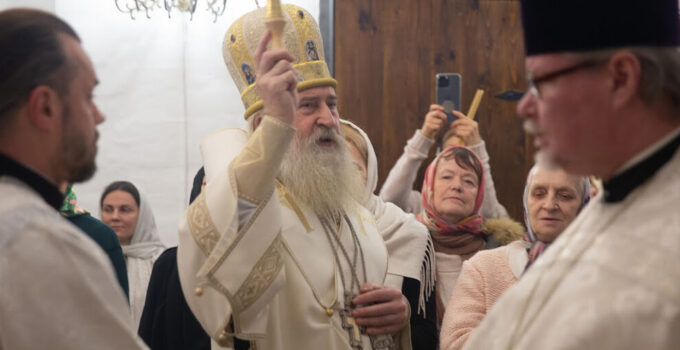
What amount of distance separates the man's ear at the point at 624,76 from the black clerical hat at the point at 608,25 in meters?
0.03

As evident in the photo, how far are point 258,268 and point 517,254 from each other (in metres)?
1.55

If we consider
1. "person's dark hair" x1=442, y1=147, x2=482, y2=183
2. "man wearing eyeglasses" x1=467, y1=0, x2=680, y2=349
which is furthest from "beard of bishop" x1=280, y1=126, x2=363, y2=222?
"person's dark hair" x1=442, y1=147, x2=482, y2=183

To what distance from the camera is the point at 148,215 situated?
5.76 meters

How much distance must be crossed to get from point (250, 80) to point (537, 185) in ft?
4.73

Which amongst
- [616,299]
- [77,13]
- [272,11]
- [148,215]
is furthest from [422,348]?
[77,13]

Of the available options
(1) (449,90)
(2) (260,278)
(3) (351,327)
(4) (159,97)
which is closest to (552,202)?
Answer: (3) (351,327)

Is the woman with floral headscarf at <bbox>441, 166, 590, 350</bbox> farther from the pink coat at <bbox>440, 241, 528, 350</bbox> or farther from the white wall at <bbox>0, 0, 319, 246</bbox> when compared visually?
the white wall at <bbox>0, 0, 319, 246</bbox>

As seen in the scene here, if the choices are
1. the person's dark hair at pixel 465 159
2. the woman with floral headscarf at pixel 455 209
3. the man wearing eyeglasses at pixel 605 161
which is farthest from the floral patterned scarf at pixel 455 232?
the man wearing eyeglasses at pixel 605 161

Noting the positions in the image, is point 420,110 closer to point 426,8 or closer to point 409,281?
point 426,8

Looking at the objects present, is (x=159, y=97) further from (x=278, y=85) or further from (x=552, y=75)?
(x=552, y=75)

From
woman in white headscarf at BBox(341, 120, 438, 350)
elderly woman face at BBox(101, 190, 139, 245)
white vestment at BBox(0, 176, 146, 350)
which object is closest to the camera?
white vestment at BBox(0, 176, 146, 350)

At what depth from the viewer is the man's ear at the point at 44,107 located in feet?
5.35

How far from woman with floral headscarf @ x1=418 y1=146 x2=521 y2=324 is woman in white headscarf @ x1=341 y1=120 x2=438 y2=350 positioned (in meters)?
0.83

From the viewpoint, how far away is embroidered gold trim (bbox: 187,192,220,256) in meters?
2.42
